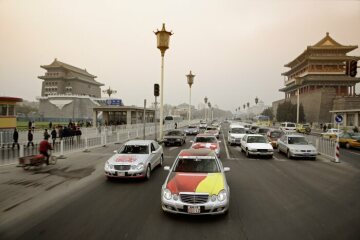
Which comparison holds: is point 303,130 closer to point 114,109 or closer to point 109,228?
point 114,109

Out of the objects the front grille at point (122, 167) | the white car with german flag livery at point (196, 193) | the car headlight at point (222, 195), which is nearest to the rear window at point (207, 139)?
the front grille at point (122, 167)

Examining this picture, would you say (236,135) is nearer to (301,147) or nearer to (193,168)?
(301,147)


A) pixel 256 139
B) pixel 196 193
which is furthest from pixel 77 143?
pixel 196 193

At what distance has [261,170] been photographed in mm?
11555

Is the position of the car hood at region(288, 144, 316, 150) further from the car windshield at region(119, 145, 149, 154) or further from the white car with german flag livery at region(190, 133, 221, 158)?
the car windshield at region(119, 145, 149, 154)

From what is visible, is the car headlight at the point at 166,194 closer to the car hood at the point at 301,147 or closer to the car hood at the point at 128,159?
the car hood at the point at 128,159

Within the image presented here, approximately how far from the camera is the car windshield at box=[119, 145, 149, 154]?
10555mm

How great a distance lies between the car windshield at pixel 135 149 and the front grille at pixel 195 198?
16.1 feet

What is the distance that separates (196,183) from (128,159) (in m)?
4.00

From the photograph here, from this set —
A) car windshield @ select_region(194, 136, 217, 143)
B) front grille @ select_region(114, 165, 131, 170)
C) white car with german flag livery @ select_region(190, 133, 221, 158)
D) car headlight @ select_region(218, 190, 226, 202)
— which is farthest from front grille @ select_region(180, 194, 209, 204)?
car windshield @ select_region(194, 136, 217, 143)

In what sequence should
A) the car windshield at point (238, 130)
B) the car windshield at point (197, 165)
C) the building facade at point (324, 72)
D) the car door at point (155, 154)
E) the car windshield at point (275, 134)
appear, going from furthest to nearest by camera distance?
the building facade at point (324, 72), the car windshield at point (238, 130), the car windshield at point (275, 134), the car door at point (155, 154), the car windshield at point (197, 165)

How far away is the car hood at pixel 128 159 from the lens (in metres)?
9.23

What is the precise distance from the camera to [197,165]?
7.39 meters

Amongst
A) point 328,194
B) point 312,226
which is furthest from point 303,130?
point 312,226
